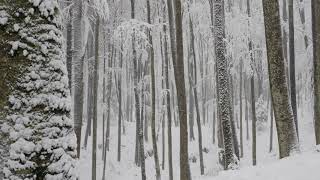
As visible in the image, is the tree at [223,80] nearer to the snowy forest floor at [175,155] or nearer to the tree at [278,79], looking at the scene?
the snowy forest floor at [175,155]

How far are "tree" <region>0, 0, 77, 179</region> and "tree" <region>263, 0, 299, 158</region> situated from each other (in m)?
5.96

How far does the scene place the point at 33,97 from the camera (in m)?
2.54

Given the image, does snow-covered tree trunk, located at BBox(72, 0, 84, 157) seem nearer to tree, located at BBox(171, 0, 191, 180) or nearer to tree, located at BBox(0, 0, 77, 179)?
tree, located at BBox(171, 0, 191, 180)

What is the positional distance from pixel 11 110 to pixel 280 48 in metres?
6.47


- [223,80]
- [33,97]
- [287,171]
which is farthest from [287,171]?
[33,97]

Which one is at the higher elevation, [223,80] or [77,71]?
[77,71]

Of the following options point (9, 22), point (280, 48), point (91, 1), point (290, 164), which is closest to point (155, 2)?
point (91, 1)

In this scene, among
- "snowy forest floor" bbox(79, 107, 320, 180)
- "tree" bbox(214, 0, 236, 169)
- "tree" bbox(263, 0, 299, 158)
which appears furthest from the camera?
"snowy forest floor" bbox(79, 107, 320, 180)

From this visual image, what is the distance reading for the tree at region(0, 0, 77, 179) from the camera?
2.48 meters

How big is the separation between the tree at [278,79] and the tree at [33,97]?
5.96 meters

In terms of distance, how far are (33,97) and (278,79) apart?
624 centimetres

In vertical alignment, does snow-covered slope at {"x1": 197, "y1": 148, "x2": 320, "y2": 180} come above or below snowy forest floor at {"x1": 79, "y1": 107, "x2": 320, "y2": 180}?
above

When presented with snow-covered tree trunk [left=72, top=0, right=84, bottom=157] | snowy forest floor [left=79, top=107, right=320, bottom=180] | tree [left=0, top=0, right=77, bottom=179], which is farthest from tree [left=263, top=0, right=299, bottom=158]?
snow-covered tree trunk [left=72, top=0, right=84, bottom=157]

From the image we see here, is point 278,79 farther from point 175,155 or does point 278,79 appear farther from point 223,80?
point 175,155
